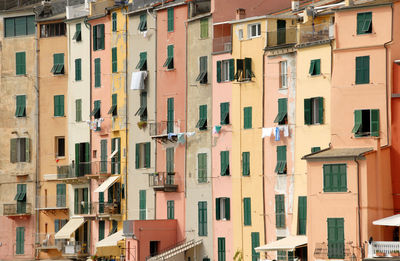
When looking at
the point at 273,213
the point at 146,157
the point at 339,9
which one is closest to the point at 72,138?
the point at 146,157

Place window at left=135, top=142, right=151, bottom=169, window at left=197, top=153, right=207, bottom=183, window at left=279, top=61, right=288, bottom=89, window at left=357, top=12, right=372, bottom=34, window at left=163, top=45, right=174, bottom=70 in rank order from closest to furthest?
window at left=357, top=12, right=372, bottom=34 < window at left=279, top=61, right=288, bottom=89 < window at left=197, top=153, right=207, bottom=183 < window at left=163, top=45, right=174, bottom=70 < window at left=135, top=142, right=151, bottom=169

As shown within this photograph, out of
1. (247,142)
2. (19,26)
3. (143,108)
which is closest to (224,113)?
(247,142)

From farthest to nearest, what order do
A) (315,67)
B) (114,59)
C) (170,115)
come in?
(114,59) < (170,115) < (315,67)

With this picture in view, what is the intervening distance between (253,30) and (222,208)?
40.8 ft

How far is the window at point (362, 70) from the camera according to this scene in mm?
83875

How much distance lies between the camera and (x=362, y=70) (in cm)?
8406

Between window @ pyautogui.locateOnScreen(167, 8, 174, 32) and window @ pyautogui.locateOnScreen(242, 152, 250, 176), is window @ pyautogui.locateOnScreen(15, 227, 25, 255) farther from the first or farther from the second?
window @ pyautogui.locateOnScreen(242, 152, 250, 176)

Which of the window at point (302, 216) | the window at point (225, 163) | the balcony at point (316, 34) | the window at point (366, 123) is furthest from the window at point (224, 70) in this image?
the window at point (366, 123)

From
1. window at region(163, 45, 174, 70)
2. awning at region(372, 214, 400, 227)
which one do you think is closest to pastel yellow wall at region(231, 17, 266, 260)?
window at region(163, 45, 174, 70)

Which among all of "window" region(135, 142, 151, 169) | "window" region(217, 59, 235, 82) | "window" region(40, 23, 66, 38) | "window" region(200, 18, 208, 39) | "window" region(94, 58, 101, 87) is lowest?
"window" region(135, 142, 151, 169)

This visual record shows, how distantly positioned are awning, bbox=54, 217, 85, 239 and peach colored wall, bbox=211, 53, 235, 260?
16440mm

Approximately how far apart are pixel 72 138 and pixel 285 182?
89.1ft

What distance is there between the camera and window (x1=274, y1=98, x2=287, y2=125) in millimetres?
91188

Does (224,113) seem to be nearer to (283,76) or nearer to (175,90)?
(283,76)
